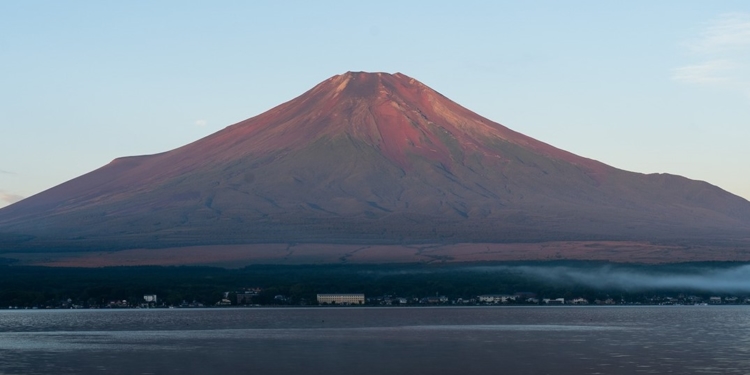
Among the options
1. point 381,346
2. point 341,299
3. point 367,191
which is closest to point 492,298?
point 341,299

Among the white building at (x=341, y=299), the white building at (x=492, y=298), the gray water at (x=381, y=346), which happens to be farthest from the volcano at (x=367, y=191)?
the gray water at (x=381, y=346)

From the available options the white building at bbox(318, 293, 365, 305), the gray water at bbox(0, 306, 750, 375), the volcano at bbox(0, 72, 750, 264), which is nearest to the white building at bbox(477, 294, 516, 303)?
the volcano at bbox(0, 72, 750, 264)

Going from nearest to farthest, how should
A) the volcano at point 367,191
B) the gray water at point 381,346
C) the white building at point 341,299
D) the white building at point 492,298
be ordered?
the gray water at point 381,346, the white building at point 341,299, the white building at point 492,298, the volcano at point 367,191

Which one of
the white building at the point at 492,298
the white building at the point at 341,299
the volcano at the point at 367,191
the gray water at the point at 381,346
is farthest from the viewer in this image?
the volcano at the point at 367,191

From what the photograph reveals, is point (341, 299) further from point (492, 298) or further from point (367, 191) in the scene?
point (367, 191)

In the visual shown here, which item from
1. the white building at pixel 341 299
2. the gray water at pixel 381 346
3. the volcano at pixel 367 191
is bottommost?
the gray water at pixel 381 346

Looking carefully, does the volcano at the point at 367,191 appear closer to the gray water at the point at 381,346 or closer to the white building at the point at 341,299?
the white building at the point at 341,299

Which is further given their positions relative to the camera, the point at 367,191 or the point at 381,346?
the point at 367,191

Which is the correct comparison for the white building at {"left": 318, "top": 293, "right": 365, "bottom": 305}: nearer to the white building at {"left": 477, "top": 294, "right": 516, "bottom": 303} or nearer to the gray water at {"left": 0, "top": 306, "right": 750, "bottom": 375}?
the white building at {"left": 477, "top": 294, "right": 516, "bottom": 303}
